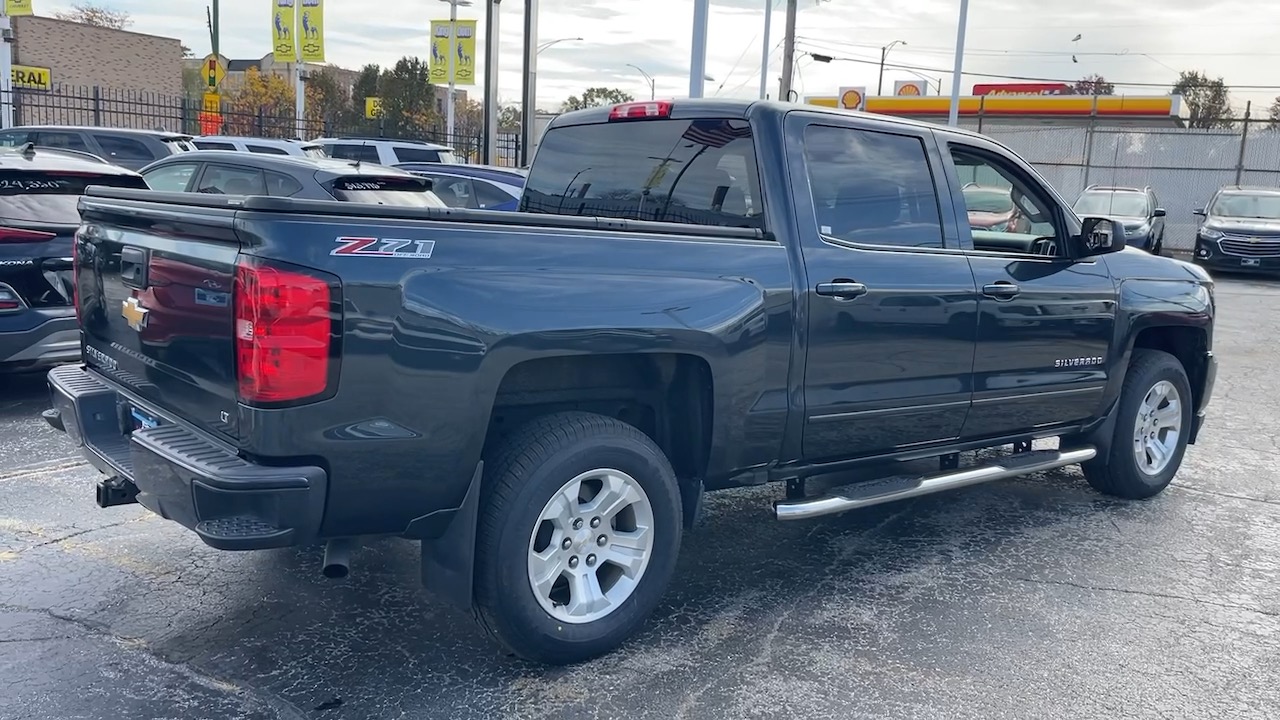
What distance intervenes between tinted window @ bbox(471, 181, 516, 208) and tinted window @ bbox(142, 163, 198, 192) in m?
3.44

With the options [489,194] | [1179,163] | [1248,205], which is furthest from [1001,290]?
[1179,163]

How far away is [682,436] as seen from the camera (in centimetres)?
420

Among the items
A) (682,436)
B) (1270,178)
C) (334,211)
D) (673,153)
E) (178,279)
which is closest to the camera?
(334,211)

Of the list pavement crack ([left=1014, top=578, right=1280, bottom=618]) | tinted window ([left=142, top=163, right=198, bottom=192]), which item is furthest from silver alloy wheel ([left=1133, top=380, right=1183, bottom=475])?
tinted window ([left=142, top=163, right=198, bottom=192])

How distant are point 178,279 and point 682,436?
1848 mm

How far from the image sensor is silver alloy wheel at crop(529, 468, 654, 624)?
12.2 ft

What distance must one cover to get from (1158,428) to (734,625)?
10.9 ft

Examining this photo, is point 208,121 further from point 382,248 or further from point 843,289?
point 382,248

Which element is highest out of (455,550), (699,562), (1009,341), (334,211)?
(334,211)

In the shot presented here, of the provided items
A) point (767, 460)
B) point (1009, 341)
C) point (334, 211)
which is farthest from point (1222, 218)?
point (334, 211)

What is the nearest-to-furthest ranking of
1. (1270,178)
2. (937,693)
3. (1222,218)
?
(937,693) < (1222,218) < (1270,178)

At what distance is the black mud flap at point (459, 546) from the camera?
3504 mm

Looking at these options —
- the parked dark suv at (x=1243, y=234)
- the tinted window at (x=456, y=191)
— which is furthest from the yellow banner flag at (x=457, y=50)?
the parked dark suv at (x=1243, y=234)

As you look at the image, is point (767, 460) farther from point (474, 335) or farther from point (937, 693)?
point (474, 335)
